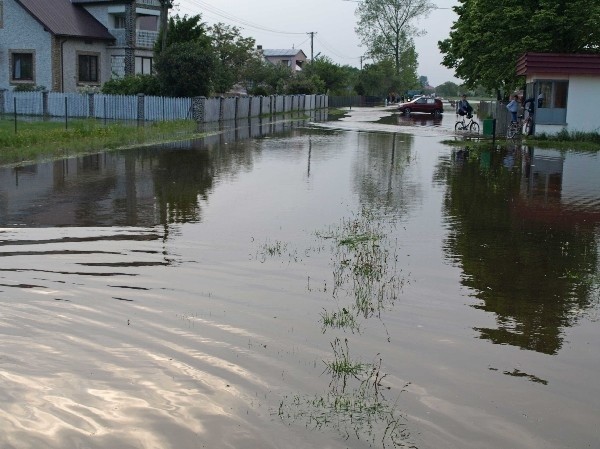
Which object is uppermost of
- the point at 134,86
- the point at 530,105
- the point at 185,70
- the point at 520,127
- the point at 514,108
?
the point at 185,70

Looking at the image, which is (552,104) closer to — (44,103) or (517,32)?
(517,32)

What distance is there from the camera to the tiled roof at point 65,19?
52500 millimetres

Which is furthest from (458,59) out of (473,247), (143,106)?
(473,247)

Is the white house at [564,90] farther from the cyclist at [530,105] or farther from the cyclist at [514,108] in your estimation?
the cyclist at [514,108]

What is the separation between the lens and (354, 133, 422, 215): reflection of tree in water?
54.6 feet

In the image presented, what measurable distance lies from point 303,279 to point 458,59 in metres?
41.1

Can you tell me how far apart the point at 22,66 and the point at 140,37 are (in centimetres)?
800

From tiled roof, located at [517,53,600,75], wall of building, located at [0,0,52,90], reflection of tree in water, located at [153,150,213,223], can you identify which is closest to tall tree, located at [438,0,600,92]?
tiled roof, located at [517,53,600,75]

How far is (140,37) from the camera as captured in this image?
5744 cm

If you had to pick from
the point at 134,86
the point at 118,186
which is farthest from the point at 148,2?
the point at 118,186

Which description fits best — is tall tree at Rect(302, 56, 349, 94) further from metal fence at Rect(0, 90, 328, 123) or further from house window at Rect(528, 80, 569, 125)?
house window at Rect(528, 80, 569, 125)

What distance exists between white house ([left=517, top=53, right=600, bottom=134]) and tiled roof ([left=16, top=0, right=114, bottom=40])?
2987 centimetres

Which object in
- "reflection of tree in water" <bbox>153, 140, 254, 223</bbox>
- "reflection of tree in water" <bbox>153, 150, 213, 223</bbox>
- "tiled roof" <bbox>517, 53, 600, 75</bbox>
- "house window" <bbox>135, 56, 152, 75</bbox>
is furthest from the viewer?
"house window" <bbox>135, 56, 152, 75</bbox>

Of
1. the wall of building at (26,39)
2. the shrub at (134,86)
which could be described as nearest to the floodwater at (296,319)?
the shrub at (134,86)
